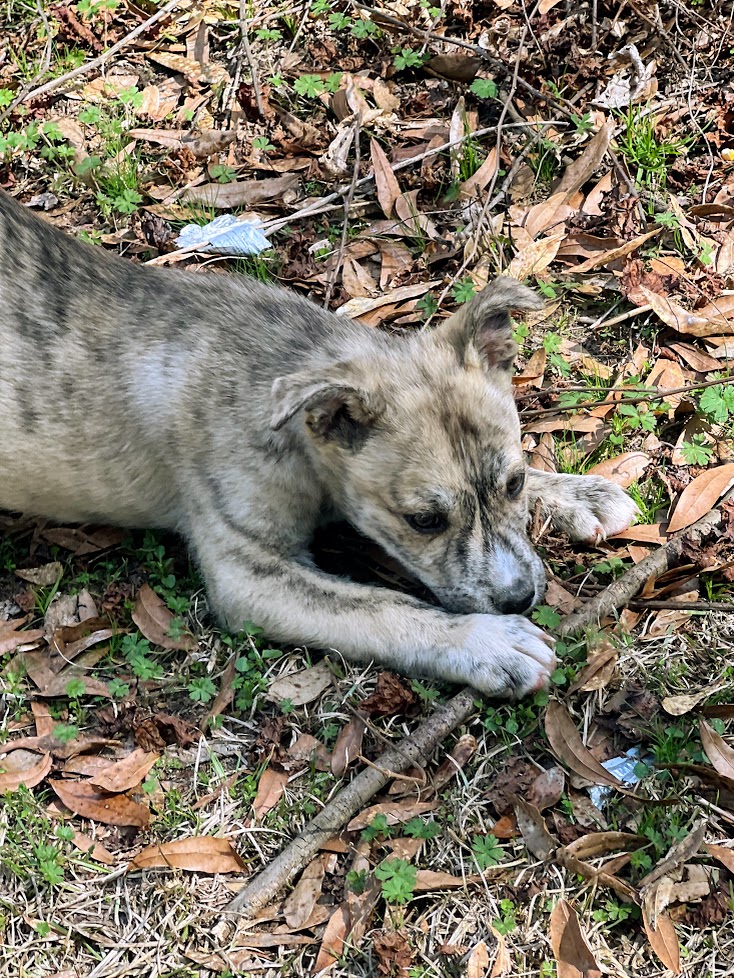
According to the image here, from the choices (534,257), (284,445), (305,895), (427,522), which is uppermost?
(534,257)

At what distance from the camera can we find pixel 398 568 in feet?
15.7

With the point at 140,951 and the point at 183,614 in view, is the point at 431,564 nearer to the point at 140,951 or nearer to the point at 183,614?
the point at 183,614

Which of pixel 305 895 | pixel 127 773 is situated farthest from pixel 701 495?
pixel 127 773

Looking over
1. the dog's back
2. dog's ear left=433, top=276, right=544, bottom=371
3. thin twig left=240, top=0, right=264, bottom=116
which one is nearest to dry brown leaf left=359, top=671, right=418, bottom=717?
the dog's back

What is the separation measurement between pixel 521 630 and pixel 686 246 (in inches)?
111

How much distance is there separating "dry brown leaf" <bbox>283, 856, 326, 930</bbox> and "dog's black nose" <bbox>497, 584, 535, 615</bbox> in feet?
4.13

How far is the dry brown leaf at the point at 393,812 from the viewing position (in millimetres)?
Answer: 3916

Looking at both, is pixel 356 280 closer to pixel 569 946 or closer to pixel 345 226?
pixel 345 226

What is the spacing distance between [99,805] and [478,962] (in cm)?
169

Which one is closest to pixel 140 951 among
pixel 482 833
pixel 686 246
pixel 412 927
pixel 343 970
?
pixel 343 970

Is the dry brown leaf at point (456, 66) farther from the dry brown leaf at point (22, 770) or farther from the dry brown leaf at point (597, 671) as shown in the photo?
the dry brown leaf at point (22, 770)

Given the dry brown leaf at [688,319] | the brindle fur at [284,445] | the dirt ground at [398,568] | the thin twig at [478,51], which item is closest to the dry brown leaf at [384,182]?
the dirt ground at [398,568]

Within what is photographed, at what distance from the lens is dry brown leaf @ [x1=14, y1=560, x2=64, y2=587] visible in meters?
5.11

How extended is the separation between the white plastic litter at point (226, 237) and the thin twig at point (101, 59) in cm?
177
